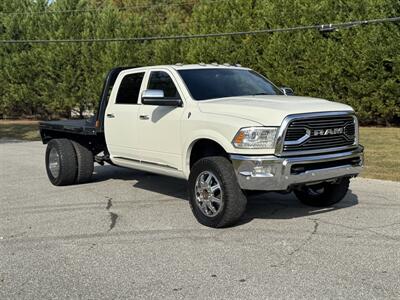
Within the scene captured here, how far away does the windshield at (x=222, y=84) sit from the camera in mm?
6961

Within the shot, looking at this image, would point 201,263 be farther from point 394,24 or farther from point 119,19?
point 119,19

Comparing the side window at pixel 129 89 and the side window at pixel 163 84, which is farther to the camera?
the side window at pixel 129 89

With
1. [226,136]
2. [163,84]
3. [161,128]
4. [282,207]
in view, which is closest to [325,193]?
[282,207]

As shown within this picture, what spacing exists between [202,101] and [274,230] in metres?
1.89

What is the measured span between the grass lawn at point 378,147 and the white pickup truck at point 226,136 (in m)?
3.57

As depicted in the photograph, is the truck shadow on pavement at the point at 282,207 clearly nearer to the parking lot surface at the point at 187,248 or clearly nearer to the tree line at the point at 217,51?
the parking lot surface at the point at 187,248

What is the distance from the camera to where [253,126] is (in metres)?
5.73

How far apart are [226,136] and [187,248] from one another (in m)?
1.38

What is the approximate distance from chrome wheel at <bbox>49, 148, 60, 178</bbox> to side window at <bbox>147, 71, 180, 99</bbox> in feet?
8.99

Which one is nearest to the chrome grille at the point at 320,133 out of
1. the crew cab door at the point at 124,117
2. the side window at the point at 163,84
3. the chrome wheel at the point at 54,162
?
the side window at the point at 163,84

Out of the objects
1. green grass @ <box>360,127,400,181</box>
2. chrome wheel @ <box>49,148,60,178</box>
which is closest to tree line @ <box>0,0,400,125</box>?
green grass @ <box>360,127,400,181</box>

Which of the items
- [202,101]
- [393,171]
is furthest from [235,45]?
[202,101]

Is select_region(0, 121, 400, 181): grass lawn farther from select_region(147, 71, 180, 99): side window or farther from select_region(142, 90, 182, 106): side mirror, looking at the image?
select_region(142, 90, 182, 106): side mirror

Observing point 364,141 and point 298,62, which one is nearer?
point 364,141
